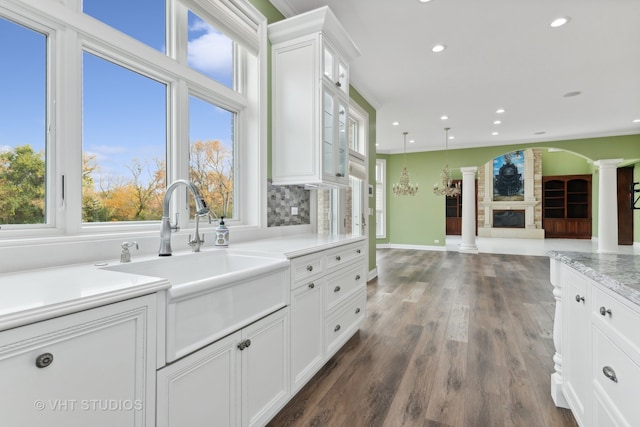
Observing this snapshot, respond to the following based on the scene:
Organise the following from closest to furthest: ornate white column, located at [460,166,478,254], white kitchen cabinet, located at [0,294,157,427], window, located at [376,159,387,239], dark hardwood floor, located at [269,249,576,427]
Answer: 1. white kitchen cabinet, located at [0,294,157,427]
2. dark hardwood floor, located at [269,249,576,427]
3. ornate white column, located at [460,166,478,254]
4. window, located at [376,159,387,239]

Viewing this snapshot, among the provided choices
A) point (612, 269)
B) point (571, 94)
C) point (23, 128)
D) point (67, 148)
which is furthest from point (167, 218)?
point (571, 94)

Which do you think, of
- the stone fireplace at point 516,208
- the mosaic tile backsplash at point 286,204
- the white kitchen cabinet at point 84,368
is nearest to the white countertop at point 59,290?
the white kitchen cabinet at point 84,368

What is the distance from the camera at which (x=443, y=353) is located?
264 centimetres

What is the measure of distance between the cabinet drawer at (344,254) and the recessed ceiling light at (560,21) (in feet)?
9.28

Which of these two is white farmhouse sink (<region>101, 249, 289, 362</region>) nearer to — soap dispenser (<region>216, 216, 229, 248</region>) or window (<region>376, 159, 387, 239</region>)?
soap dispenser (<region>216, 216, 229, 248</region>)

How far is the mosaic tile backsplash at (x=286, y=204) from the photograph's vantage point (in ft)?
9.34

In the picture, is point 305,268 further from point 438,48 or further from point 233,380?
point 438,48

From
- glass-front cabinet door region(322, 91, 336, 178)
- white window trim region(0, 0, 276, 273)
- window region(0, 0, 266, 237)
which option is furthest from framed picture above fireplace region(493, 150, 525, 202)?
white window trim region(0, 0, 276, 273)

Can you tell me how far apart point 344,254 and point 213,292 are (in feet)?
4.66

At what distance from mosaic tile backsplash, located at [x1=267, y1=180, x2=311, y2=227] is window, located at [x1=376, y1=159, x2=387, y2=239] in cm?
649

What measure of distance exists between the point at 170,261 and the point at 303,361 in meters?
1.02

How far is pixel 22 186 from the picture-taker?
4.61 ft

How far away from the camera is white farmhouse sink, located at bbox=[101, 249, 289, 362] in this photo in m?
1.15

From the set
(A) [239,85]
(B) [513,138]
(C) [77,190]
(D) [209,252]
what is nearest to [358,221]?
(A) [239,85]
